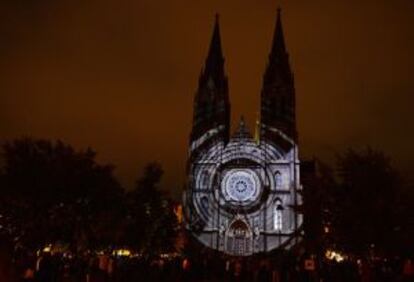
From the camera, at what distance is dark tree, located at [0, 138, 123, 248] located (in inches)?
1198

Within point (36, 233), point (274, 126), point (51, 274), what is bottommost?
point (51, 274)

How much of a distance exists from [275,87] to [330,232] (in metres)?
38.8

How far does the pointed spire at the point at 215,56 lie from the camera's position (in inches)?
2778

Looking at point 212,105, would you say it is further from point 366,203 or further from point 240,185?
point 366,203

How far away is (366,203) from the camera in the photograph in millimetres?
27125

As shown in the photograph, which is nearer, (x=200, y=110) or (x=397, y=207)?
(x=397, y=207)

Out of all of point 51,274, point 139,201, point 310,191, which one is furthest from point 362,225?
point 139,201

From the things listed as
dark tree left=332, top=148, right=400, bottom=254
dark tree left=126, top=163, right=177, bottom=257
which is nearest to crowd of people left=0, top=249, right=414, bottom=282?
dark tree left=332, top=148, right=400, bottom=254

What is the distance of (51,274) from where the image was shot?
1677 centimetres

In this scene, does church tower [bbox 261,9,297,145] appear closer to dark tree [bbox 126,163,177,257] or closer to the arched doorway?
the arched doorway

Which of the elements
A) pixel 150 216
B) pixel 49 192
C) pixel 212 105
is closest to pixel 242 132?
pixel 212 105

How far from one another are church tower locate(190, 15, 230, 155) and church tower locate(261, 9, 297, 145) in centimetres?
475

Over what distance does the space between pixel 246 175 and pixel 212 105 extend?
908cm

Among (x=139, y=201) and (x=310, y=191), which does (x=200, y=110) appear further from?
(x=310, y=191)
